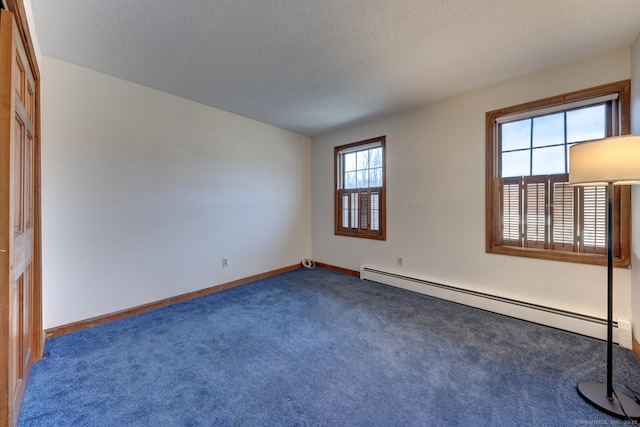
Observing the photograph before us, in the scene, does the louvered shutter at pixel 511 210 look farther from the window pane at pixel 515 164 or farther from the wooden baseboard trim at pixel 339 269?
the wooden baseboard trim at pixel 339 269

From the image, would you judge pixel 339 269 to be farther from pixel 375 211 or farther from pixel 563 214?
pixel 563 214

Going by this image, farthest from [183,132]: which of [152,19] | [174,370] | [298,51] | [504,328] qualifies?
[504,328]

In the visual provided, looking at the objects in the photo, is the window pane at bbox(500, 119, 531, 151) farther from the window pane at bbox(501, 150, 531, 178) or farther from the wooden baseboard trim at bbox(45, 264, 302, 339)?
the wooden baseboard trim at bbox(45, 264, 302, 339)

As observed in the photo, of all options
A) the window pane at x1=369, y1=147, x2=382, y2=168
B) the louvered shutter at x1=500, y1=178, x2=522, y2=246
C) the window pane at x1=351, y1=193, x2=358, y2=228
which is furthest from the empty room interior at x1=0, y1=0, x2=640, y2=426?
the window pane at x1=351, y1=193, x2=358, y2=228

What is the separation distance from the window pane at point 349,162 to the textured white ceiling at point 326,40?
149cm

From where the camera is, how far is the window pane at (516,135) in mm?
2637

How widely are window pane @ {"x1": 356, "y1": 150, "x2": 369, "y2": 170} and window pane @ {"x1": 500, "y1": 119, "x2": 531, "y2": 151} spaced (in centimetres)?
182

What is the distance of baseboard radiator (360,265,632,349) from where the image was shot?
83.0 inches

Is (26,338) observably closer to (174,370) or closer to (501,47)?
(174,370)

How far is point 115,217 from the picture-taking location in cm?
259

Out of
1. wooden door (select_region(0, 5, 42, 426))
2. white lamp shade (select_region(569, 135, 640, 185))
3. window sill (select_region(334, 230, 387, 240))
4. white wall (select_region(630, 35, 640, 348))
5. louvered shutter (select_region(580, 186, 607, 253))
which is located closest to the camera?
wooden door (select_region(0, 5, 42, 426))

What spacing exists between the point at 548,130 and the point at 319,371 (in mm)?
3123

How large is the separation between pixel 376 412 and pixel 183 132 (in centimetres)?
338

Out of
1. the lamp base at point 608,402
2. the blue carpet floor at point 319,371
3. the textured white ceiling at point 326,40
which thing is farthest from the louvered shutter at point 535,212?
the lamp base at point 608,402
